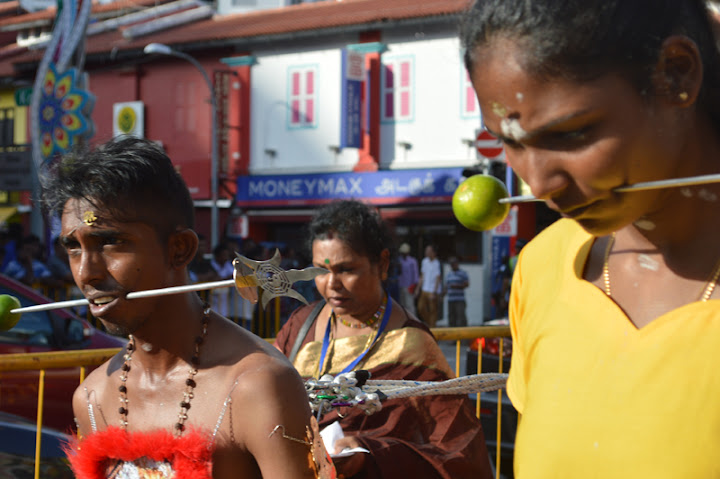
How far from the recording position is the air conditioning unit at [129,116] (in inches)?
858

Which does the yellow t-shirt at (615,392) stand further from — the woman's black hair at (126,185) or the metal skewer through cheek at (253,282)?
the woman's black hair at (126,185)

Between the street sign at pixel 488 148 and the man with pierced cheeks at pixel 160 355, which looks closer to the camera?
the man with pierced cheeks at pixel 160 355

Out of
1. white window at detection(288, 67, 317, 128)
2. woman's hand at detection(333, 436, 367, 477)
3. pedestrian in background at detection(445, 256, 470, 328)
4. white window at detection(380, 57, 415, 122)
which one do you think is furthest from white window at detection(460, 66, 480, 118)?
woman's hand at detection(333, 436, 367, 477)

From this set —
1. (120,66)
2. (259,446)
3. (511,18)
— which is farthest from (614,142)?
(120,66)

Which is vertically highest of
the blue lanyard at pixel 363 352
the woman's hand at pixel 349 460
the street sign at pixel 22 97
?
the street sign at pixel 22 97

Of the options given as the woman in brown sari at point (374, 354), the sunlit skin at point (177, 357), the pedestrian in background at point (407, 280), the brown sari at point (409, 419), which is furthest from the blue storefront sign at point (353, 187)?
the sunlit skin at point (177, 357)

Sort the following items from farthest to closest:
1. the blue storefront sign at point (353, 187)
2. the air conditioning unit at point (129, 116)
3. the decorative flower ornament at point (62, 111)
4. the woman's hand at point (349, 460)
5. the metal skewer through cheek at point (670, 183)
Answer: the air conditioning unit at point (129, 116)
the blue storefront sign at point (353, 187)
the decorative flower ornament at point (62, 111)
the woman's hand at point (349, 460)
the metal skewer through cheek at point (670, 183)

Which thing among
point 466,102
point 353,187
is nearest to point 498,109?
point 466,102

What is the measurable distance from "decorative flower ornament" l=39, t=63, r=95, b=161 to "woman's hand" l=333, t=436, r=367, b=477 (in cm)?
962

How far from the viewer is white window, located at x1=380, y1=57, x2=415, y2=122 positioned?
728 inches

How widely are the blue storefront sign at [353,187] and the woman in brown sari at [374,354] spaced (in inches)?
530

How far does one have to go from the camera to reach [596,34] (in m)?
1.00

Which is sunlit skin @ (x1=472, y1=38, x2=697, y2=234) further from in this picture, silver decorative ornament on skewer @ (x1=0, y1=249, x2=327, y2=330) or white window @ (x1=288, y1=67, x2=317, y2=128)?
white window @ (x1=288, y1=67, x2=317, y2=128)

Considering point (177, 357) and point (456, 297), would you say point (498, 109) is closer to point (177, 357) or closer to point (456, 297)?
point (177, 357)
